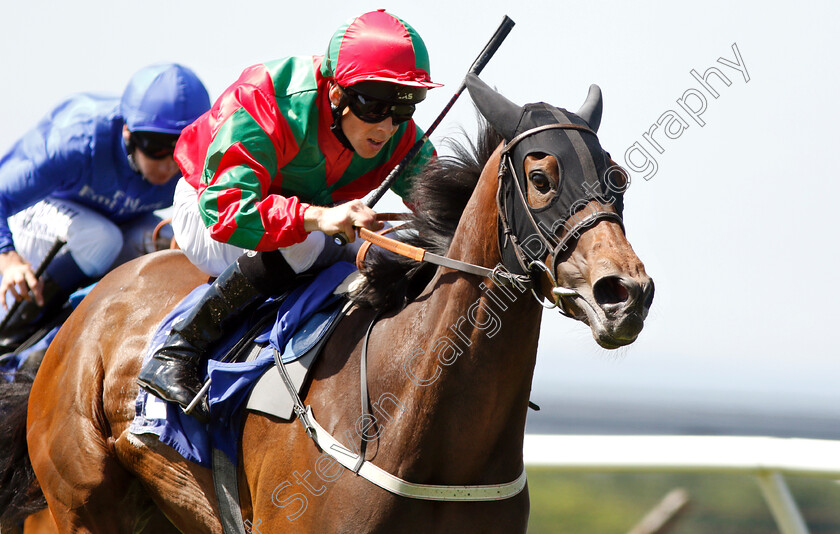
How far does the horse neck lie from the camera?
8.21ft

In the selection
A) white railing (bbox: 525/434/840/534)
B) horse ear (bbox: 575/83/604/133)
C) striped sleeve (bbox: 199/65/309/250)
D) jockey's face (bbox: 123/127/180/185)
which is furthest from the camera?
jockey's face (bbox: 123/127/180/185)

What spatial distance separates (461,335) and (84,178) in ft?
9.01

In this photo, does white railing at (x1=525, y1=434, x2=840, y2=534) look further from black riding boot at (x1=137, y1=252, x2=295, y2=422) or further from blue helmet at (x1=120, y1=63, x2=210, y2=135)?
blue helmet at (x1=120, y1=63, x2=210, y2=135)

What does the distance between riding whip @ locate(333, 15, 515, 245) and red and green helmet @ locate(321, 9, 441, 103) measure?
0.19 meters

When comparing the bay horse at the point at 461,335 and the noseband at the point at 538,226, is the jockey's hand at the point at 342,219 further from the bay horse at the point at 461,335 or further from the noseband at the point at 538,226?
the noseband at the point at 538,226

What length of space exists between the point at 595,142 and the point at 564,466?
222 cm

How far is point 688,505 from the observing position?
4379mm

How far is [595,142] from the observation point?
2379 mm

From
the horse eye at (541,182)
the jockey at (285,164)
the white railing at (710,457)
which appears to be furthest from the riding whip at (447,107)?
the white railing at (710,457)

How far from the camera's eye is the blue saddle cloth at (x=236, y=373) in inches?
115

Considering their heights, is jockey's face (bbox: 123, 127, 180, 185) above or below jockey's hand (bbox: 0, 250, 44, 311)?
above

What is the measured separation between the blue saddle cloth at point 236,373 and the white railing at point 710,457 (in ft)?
5.57

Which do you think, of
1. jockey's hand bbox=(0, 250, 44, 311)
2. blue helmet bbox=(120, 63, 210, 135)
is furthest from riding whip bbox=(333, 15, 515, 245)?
jockey's hand bbox=(0, 250, 44, 311)

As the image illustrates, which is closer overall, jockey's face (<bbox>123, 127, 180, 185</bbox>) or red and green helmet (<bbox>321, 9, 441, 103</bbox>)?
red and green helmet (<bbox>321, 9, 441, 103</bbox>)
